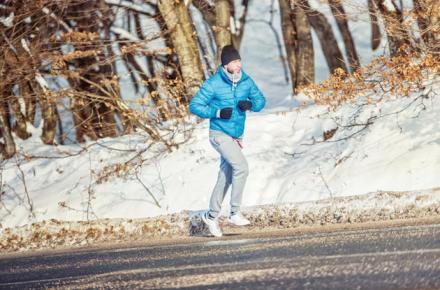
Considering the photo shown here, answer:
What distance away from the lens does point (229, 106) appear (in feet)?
33.7

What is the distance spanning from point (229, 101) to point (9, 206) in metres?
7.77

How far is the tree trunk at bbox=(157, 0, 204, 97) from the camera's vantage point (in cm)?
1741

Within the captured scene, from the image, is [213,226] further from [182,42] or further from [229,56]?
[182,42]

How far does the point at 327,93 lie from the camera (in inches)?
536

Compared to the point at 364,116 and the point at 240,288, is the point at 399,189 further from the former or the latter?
the point at 240,288

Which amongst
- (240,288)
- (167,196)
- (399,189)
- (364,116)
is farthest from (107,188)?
(240,288)

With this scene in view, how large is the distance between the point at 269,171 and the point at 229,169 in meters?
4.06

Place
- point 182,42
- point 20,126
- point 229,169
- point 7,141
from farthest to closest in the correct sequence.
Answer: point 20,126, point 7,141, point 182,42, point 229,169

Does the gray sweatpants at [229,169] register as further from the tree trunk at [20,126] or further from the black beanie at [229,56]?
the tree trunk at [20,126]

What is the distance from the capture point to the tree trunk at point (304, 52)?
838 inches

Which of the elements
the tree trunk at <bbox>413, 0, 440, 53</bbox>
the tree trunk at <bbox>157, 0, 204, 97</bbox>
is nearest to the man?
the tree trunk at <bbox>413, 0, 440, 53</bbox>

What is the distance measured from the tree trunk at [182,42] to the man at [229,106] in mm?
6883

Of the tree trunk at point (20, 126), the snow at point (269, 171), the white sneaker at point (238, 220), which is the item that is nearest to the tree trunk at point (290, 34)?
the snow at point (269, 171)

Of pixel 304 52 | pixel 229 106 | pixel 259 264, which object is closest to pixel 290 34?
pixel 304 52
